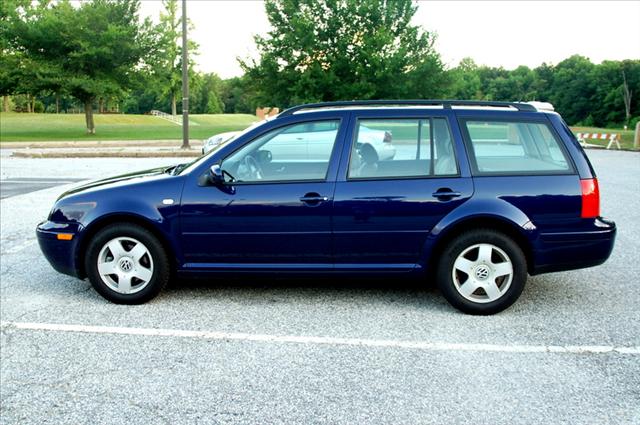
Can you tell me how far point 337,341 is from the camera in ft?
12.5

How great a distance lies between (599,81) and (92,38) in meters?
86.4

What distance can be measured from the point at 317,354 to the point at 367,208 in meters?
1.22

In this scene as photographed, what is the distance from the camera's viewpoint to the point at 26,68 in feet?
107

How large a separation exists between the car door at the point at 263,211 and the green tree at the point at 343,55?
29013 millimetres

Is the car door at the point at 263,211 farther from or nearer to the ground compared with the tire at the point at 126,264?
farther from the ground

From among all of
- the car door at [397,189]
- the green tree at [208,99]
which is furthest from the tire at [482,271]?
the green tree at [208,99]

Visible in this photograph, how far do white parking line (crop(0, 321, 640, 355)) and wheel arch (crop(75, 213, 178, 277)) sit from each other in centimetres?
66

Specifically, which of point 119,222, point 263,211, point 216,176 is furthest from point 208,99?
point 263,211

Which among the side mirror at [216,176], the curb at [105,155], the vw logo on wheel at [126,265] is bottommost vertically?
the curb at [105,155]

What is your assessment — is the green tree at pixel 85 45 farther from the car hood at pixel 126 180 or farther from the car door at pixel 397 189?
the car door at pixel 397 189

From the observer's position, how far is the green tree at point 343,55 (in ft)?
109

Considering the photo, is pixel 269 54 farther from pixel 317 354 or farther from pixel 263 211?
pixel 317 354

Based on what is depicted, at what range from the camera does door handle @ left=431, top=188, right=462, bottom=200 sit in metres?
4.28

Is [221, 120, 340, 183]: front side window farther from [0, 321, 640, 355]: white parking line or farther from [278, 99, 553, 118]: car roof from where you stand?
[0, 321, 640, 355]: white parking line
